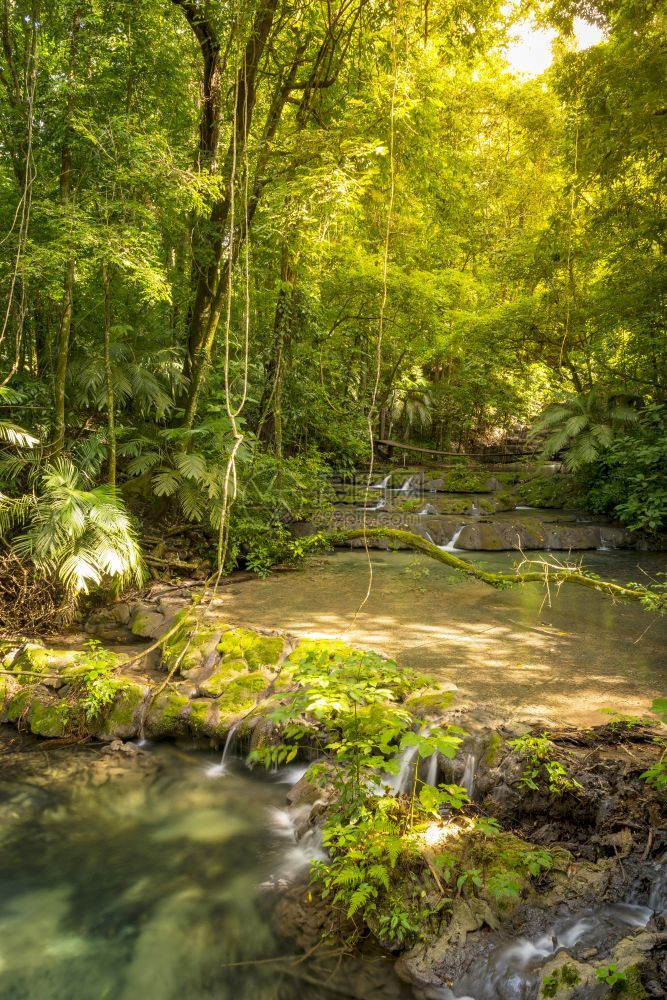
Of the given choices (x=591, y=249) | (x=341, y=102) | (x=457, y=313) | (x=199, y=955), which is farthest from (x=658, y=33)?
(x=199, y=955)

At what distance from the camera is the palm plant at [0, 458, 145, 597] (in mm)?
5340

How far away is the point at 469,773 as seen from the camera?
354 cm

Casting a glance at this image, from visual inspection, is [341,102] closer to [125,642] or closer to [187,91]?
[187,91]

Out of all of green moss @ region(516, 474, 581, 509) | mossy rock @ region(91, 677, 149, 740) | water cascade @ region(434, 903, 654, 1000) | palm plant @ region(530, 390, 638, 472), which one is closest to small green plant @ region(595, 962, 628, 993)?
water cascade @ region(434, 903, 654, 1000)

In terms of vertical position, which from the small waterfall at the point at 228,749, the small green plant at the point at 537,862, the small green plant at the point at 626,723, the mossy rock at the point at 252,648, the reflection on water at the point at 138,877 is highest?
the small green plant at the point at 626,723

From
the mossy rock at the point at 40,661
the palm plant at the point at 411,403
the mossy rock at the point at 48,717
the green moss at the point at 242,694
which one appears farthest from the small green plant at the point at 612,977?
the palm plant at the point at 411,403

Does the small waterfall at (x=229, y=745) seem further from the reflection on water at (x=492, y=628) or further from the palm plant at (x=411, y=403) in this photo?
the palm plant at (x=411, y=403)

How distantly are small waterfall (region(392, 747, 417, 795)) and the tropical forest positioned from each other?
4 centimetres

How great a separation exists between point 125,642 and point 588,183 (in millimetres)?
9703

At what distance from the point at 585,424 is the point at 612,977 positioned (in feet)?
37.8

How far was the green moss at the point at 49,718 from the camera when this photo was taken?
4.69m

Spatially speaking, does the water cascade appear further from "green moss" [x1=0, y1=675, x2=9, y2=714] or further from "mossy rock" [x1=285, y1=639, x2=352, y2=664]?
"green moss" [x1=0, y1=675, x2=9, y2=714]

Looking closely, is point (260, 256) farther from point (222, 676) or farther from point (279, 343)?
point (222, 676)

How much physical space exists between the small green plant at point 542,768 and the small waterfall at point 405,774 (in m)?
0.66
